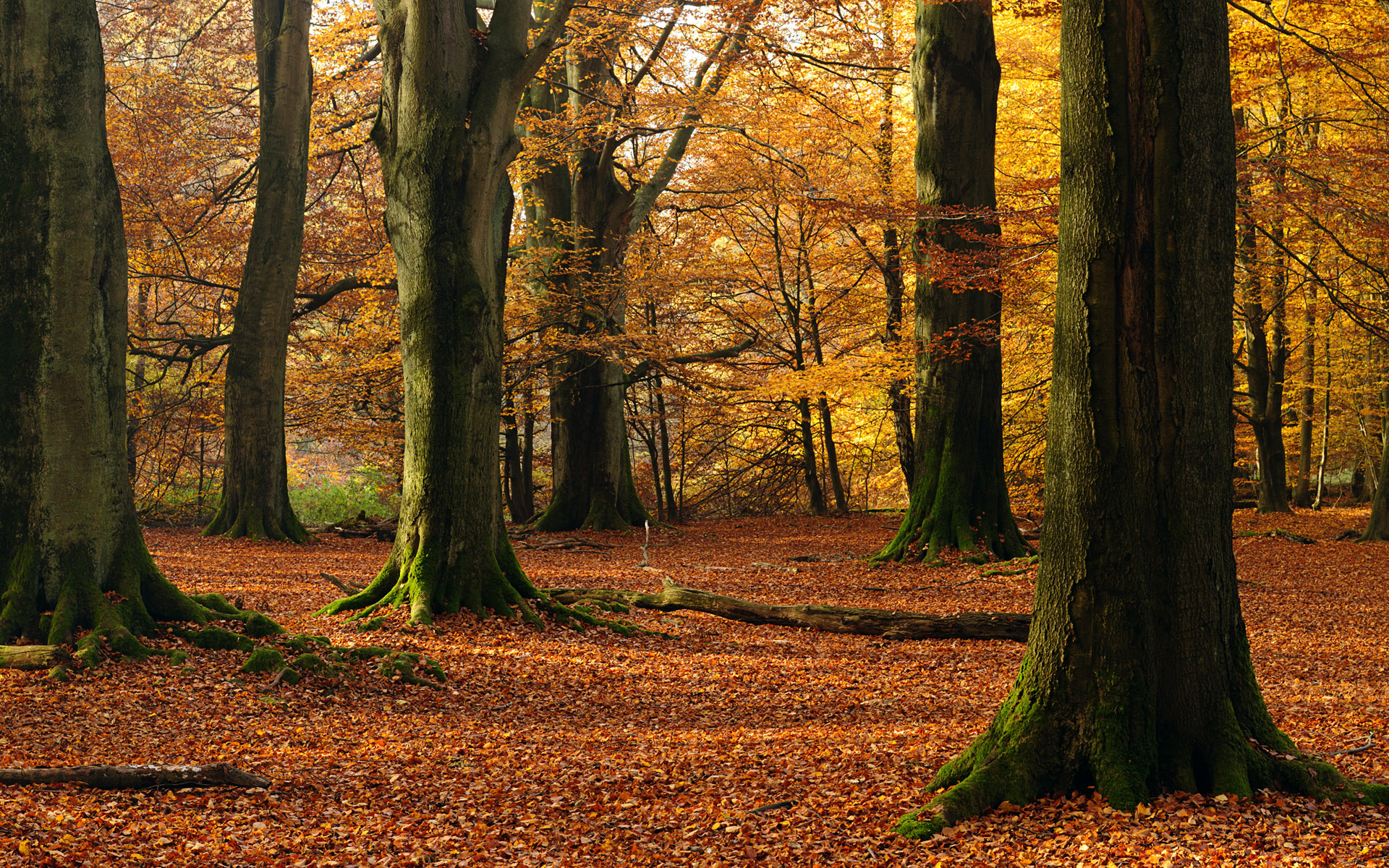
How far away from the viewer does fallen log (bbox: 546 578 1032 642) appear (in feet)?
25.1

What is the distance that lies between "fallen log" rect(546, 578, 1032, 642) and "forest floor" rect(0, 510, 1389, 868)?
0.44 feet

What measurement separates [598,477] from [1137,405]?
13.1 m

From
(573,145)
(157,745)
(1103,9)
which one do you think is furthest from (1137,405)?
(573,145)

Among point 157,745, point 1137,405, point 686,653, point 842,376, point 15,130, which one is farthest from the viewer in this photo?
point 842,376

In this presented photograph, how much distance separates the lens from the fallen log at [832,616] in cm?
766

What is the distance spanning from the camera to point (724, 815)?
3852 mm

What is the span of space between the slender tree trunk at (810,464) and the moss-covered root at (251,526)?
9.56 metres

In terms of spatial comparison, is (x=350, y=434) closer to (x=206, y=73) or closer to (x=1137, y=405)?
(x=206, y=73)

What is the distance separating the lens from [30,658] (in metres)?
5.21

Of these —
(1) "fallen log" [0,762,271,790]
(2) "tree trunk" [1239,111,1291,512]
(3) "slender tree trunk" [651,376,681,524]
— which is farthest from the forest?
(3) "slender tree trunk" [651,376,681,524]

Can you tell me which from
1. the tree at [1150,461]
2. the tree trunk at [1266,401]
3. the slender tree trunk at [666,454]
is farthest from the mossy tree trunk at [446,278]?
the tree trunk at [1266,401]

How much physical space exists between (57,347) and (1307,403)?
20906 mm

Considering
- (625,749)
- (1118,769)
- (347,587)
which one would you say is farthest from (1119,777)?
(347,587)

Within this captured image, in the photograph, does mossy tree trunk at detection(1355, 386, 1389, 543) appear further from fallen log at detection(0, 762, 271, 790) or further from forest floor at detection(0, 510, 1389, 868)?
fallen log at detection(0, 762, 271, 790)
